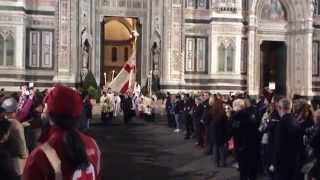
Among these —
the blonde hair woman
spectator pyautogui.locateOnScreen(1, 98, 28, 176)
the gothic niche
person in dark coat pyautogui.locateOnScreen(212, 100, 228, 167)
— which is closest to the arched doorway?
the gothic niche

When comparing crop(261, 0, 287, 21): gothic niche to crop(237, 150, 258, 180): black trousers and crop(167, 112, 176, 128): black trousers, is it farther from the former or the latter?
crop(237, 150, 258, 180): black trousers

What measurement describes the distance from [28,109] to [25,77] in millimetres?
19592

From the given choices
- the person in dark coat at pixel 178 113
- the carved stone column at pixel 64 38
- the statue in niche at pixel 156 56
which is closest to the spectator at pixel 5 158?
the person in dark coat at pixel 178 113

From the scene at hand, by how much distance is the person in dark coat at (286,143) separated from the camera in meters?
8.89

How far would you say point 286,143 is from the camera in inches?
353

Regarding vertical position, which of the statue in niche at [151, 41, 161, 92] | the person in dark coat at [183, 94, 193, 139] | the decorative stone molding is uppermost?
the decorative stone molding

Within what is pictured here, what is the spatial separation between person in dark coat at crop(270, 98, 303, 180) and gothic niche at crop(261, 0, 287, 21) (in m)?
25.8

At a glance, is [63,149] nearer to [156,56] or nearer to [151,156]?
[151,156]

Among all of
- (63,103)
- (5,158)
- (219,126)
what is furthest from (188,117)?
(63,103)

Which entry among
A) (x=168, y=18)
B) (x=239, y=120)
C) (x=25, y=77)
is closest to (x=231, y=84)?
(x=168, y=18)

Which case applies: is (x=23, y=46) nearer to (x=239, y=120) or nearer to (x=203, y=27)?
(x=203, y=27)

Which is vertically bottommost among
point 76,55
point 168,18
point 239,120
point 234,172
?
point 234,172

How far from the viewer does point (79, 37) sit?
31.2 meters

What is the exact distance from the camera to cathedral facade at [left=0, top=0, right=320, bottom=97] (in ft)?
101
